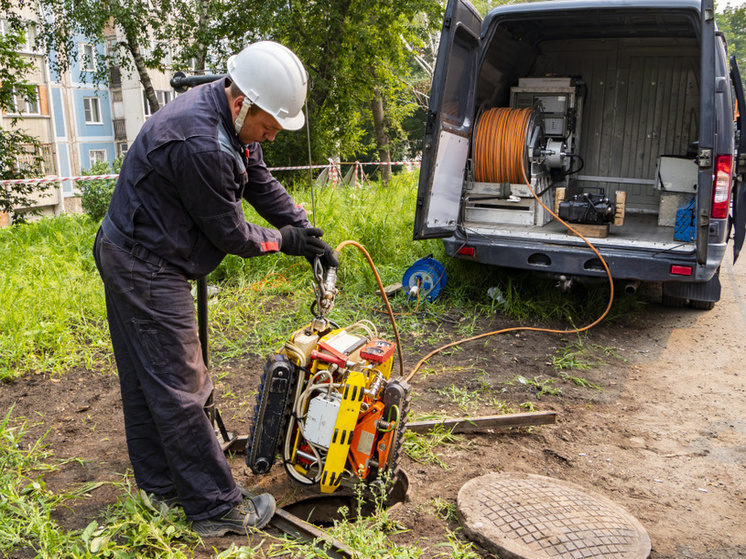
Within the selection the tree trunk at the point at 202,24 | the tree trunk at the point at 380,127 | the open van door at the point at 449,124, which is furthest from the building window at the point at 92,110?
the open van door at the point at 449,124

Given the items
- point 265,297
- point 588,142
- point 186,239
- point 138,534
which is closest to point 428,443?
point 138,534

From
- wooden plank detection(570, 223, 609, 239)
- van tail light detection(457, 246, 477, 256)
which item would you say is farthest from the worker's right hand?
wooden plank detection(570, 223, 609, 239)

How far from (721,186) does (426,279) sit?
258 centimetres

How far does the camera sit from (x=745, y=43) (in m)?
47.0

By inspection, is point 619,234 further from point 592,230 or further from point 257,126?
point 257,126

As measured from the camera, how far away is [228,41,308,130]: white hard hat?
251cm

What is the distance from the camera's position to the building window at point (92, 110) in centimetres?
3450

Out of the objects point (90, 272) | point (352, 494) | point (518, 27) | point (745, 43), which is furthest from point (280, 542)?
point (745, 43)

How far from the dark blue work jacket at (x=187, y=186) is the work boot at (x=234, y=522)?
1067 millimetres

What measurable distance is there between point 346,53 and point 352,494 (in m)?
11.2

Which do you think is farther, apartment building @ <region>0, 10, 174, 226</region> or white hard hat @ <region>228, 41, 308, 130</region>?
apartment building @ <region>0, 10, 174, 226</region>

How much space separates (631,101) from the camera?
7.70m

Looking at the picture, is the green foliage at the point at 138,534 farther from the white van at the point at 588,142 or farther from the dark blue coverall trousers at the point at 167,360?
the white van at the point at 588,142

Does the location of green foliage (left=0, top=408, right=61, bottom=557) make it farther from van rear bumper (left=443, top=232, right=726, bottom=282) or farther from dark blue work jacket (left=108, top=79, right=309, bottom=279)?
van rear bumper (left=443, top=232, right=726, bottom=282)
